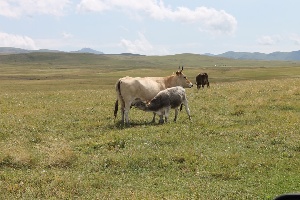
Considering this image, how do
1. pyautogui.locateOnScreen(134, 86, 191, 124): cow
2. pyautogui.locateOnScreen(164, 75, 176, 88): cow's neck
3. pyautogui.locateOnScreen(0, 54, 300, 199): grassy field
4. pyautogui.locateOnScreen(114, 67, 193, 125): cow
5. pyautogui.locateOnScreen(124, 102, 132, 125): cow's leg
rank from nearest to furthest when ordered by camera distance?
pyautogui.locateOnScreen(0, 54, 300, 199): grassy field < pyautogui.locateOnScreen(134, 86, 191, 124): cow < pyautogui.locateOnScreen(124, 102, 132, 125): cow's leg < pyautogui.locateOnScreen(114, 67, 193, 125): cow < pyautogui.locateOnScreen(164, 75, 176, 88): cow's neck

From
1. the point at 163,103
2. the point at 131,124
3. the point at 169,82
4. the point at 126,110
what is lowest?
the point at 131,124

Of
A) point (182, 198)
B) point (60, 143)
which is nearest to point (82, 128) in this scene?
point (60, 143)

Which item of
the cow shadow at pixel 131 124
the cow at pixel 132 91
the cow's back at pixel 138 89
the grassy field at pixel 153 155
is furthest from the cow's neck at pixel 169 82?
the cow shadow at pixel 131 124

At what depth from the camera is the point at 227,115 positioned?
22141 mm

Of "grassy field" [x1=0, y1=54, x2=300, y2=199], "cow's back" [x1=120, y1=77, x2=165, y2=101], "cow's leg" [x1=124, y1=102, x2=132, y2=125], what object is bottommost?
"grassy field" [x1=0, y1=54, x2=300, y2=199]

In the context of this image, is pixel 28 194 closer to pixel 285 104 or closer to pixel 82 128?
pixel 82 128

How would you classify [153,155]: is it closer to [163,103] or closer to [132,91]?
[163,103]

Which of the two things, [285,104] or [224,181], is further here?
[285,104]

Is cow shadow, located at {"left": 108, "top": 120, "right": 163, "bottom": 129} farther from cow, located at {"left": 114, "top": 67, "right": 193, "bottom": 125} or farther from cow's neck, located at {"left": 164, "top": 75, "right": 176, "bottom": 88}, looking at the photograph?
cow's neck, located at {"left": 164, "top": 75, "right": 176, "bottom": 88}

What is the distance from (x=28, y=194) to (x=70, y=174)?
190cm

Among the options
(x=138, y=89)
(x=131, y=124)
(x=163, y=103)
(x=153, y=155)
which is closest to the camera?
(x=153, y=155)

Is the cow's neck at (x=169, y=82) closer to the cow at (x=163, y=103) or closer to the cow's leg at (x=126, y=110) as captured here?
the cow at (x=163, y=103)

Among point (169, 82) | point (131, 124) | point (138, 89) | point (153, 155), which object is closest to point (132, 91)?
point (138, 89)

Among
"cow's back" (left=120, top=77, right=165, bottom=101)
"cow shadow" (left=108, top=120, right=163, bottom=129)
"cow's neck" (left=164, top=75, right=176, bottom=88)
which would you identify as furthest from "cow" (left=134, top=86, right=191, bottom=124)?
"cow's neck" (left=164, top=75, right=176, bottom=88)
